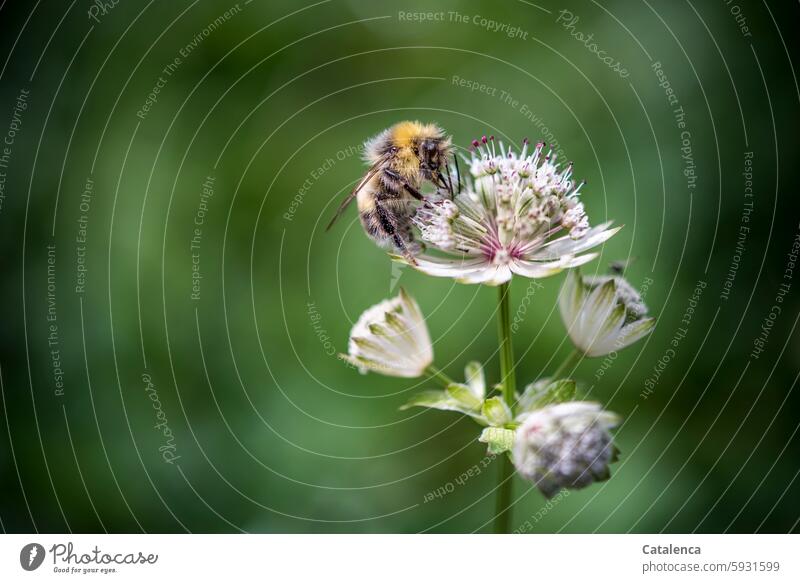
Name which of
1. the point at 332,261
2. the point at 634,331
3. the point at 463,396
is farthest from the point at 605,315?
the point at 332,261

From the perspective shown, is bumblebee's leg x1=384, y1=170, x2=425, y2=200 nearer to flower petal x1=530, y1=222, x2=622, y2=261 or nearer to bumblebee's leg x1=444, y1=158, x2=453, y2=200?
bumblebee's leg x1=444, y1=158, x2=453, y2=200

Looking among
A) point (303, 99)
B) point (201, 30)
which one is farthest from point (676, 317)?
point (201, 30)

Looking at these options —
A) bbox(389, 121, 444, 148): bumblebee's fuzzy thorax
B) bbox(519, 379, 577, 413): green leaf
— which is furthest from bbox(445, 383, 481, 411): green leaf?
bbox(389, 121, 444, 148): bumblebee's fuzzy thorax

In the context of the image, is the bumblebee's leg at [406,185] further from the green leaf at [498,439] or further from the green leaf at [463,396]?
the green leaf at [498,439]

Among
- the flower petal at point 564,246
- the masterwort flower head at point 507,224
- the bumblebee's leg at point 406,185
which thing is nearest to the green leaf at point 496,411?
the masterwort flower head at point 507,224

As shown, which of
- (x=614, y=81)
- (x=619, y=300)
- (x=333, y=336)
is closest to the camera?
(x=619, y=300)

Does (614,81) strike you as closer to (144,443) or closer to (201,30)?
(201,30)
